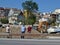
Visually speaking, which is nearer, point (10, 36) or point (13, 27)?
point (10, 36)

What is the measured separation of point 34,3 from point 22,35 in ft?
143

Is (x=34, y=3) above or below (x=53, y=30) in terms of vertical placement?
above

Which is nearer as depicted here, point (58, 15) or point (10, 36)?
point (10, 36)

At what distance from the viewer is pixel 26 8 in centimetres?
7119

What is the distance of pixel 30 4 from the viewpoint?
68.6m

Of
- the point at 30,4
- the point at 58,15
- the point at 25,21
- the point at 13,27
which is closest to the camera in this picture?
the point at 13,27

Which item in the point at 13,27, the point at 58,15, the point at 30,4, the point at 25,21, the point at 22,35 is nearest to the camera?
the point at 22,35

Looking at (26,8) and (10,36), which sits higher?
(26,8)

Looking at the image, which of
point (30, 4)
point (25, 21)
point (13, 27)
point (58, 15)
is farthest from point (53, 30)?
point (58, 15)

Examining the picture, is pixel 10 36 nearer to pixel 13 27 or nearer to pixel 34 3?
pixel 13 27

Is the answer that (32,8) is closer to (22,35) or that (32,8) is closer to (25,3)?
(25,3)

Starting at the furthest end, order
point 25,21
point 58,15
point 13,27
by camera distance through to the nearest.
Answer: point 58,15 < point 25,21 < point 13,27

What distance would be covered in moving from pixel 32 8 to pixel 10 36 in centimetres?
4596

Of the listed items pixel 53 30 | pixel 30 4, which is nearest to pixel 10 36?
pixel 53 30
